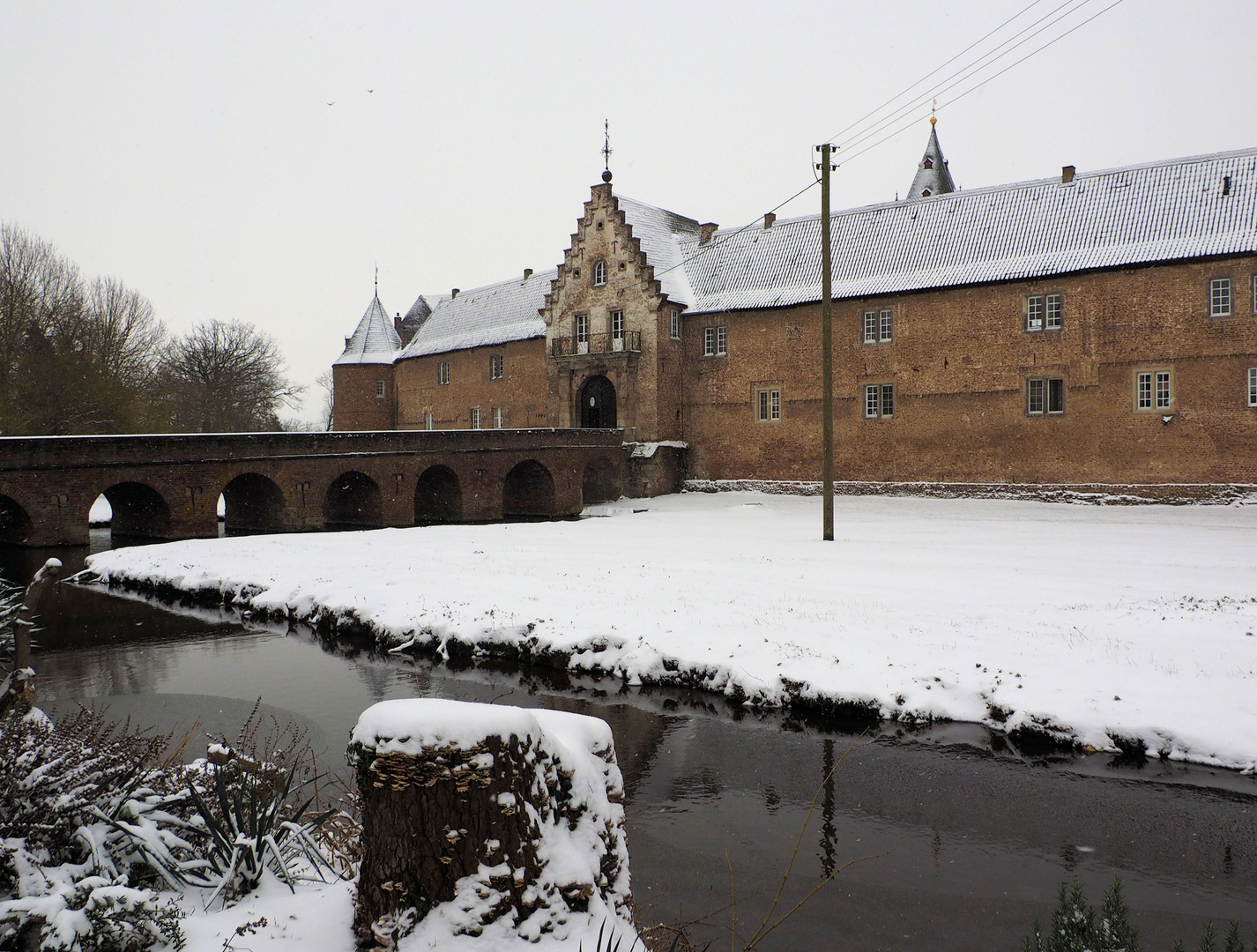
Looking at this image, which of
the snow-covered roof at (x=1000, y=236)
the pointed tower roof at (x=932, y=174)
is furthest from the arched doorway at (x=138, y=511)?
the pointed tower roof at (x=932, y=174)

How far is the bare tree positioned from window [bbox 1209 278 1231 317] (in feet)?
157

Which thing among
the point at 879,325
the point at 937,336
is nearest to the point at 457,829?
the point at 937,336

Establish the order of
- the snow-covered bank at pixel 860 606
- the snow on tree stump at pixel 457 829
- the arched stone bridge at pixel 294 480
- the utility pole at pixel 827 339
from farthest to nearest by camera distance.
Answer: the arched stone bridge at pixel 294 480 < the utility pole at pixel 827 339 < the snow-covered bank at pixel 860 606 < the snow on tree stump at pixel 457 829

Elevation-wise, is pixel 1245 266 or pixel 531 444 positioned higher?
pixel 1245 266

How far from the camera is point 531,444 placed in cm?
3183

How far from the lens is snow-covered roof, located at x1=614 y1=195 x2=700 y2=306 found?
35.9 m

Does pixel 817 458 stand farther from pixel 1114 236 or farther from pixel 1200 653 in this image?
pixel 1200 653

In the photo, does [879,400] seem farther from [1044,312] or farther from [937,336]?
[1044,312]

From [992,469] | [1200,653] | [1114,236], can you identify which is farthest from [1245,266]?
[1200,653]

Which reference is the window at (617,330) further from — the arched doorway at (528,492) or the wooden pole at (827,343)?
the wooden pole at (827,343)

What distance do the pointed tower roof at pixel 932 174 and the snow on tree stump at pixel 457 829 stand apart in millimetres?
49543

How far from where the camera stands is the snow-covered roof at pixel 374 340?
50188 millimetres

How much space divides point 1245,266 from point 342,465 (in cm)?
2789

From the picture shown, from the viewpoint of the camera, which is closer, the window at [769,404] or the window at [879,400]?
the window at [879,400]
